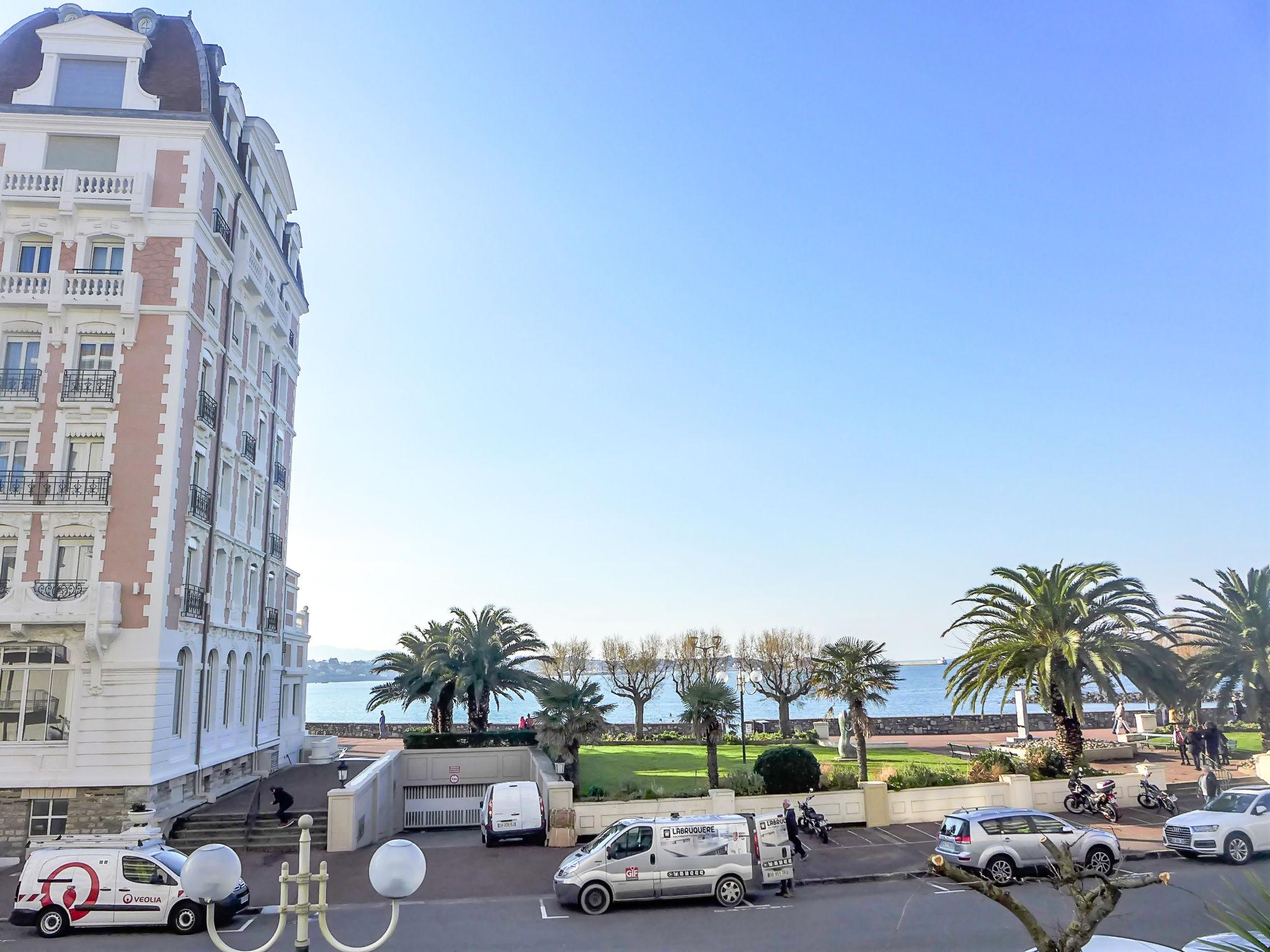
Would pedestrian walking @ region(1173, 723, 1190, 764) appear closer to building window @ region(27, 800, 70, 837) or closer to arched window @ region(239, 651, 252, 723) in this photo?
arched window @ region(239, 651, 252, 723)

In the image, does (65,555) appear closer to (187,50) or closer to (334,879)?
(334,879)

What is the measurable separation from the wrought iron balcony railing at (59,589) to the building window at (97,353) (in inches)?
245

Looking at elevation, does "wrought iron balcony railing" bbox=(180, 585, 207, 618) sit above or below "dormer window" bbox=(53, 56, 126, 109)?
below

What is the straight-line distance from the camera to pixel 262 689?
3425 cm

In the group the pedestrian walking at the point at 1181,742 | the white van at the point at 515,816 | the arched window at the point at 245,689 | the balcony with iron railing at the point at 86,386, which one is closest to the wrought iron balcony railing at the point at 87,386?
the balcony with iron railing at the point at 86,386

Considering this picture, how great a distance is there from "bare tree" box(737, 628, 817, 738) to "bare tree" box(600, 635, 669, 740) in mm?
7140

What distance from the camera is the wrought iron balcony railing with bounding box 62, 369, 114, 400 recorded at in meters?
24.5

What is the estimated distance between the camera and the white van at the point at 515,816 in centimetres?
2408

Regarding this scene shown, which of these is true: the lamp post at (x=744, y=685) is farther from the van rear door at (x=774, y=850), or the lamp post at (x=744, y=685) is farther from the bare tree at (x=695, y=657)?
the van rear door at (x=774, y=850)

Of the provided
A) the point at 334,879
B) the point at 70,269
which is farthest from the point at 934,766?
the point at 70,269

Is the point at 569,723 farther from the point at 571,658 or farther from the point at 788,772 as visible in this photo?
the point at 571,658

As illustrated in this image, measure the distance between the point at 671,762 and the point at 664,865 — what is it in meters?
24.0

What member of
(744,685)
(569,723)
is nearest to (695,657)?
(744,685)

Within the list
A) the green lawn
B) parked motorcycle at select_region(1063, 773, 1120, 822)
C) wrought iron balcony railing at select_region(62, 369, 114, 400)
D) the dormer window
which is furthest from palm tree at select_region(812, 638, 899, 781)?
the dormer window
